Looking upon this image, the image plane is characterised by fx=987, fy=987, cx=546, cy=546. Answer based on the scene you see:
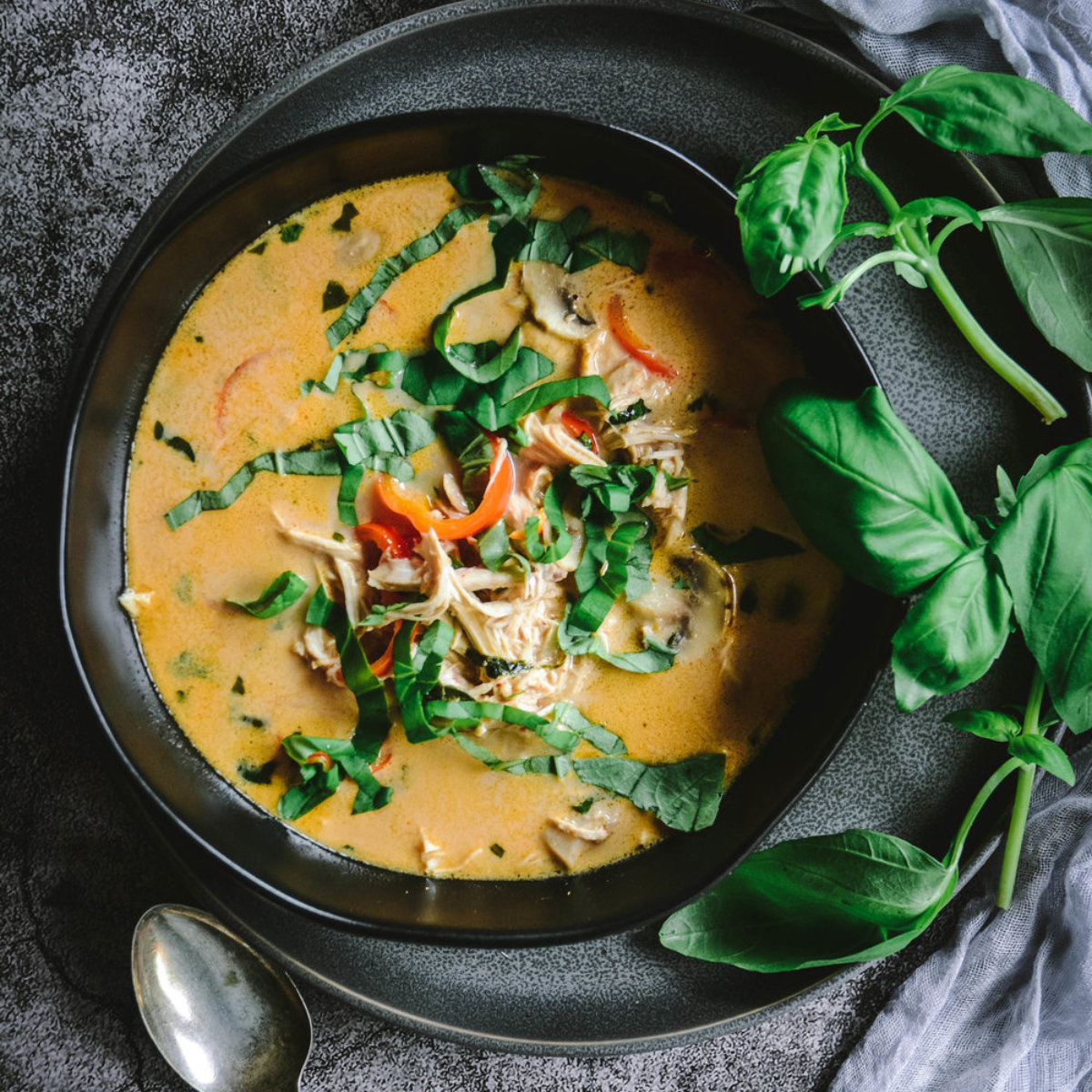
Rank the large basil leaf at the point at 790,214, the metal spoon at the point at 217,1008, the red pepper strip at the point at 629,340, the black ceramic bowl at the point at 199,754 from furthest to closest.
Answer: the metal spoon at the point at 217,1008, the red pepper strip at the point at 629,340, the black ceramic bowl at the point at 199,754, the large basil leaf at the point at 790,214

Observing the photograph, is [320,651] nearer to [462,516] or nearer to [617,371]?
[462,516]

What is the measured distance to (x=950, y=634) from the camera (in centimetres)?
169

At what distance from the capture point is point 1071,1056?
228 cm

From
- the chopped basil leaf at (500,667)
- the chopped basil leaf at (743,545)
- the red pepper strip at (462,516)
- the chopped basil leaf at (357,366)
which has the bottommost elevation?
the chopped basil leaf at (500,667)

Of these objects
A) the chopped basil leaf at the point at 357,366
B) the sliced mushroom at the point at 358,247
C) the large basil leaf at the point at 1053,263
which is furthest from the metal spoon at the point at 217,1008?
the large basil leaf at the point at 1053,263

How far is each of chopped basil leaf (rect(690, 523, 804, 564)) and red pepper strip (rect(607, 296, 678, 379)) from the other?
356mm

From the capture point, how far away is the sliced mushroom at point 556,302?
2.05 meters

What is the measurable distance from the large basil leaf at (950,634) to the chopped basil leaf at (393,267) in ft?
3.85

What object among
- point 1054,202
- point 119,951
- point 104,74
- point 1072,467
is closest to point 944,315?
point 1054,202

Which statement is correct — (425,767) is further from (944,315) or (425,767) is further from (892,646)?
(944,315)

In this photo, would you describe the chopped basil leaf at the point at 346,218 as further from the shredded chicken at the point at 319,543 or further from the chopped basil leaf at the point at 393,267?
the shredded chicken at the point at 319,543

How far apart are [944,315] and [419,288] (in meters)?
1.09

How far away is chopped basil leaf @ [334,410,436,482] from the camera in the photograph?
79.7 inches

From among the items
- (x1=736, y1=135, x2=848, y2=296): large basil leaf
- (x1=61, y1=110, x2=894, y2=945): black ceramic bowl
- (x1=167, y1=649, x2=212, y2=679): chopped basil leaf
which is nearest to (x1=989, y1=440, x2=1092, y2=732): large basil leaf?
(x1=61, y1=110, x2=894, y2=945): black ceramic bowl
